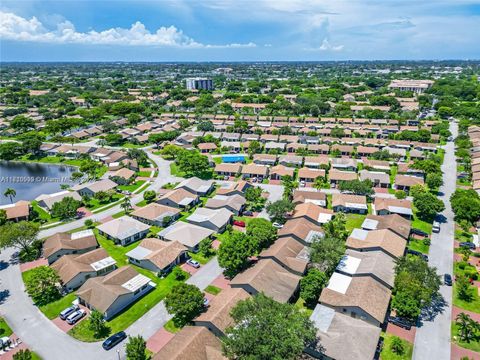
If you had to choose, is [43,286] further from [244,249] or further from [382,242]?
[382,242]

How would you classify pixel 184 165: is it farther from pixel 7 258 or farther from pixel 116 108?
pixel 116 108

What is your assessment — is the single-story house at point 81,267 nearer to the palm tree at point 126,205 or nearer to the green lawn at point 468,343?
the palm tree at point 126,205

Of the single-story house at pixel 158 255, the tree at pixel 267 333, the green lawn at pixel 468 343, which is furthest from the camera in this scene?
the single-story house at pixel 158 255

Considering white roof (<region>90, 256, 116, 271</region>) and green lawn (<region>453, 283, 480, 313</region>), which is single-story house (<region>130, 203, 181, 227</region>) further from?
green lawn (<region>453, 283, 480, 313</region>)

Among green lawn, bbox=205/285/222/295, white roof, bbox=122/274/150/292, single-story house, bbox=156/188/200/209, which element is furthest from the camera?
single-story house, bbox=156/188/200/209

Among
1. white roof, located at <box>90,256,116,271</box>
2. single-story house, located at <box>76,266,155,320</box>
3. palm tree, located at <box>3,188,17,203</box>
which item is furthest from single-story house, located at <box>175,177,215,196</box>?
palm tree, located at <box>3,188,17,203</box>

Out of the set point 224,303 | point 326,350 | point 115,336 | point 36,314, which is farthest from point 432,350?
point 36,314

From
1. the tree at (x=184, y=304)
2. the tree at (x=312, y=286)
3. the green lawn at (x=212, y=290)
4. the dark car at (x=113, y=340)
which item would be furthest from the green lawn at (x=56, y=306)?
the tree at (x=312, y=286)
